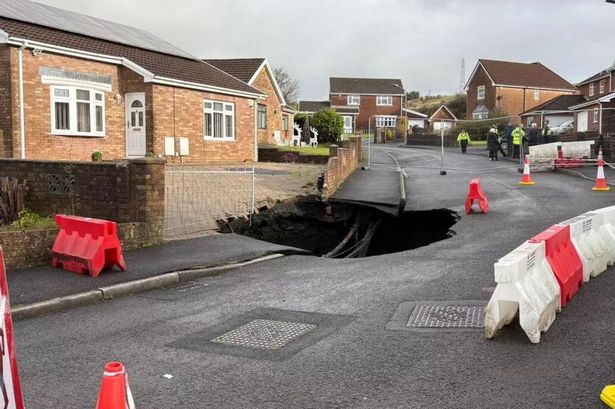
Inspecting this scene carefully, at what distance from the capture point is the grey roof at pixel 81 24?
855 inches

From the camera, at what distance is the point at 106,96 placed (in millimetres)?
22203

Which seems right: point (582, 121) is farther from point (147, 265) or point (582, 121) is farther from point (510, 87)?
point (147, 265)

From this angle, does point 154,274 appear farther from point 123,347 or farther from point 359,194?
point 359,194

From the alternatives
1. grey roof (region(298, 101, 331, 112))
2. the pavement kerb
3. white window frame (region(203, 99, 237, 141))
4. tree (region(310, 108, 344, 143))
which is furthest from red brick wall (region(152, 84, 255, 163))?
grey roof (region(298, 101, 331, 112))

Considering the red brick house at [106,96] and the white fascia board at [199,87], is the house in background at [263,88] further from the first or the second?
the red brick house at [106,96]

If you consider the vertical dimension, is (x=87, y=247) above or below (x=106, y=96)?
below

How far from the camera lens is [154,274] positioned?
330 inches

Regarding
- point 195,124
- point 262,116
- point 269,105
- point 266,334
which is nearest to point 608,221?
point 266,334

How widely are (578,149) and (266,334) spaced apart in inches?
948

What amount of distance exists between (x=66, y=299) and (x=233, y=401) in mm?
3733

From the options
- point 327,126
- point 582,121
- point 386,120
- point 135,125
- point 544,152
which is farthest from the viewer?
point 386,120

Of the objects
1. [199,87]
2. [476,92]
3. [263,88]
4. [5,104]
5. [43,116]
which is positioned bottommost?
[43,116]

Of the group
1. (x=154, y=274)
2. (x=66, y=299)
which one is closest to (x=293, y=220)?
(x=154, y=274)

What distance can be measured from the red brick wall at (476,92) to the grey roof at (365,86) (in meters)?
11.6
